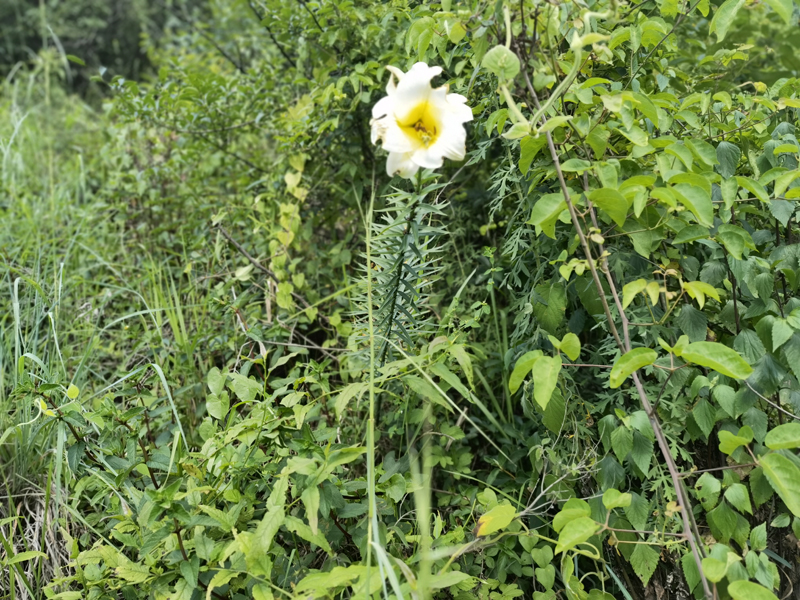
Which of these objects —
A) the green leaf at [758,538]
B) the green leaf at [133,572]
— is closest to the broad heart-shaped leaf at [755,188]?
the green leaf at [758,538]

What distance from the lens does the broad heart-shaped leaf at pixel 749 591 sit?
89cm

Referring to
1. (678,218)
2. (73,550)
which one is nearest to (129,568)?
(73,550)

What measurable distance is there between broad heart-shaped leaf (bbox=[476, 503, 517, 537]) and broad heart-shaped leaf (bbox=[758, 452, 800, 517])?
443mm

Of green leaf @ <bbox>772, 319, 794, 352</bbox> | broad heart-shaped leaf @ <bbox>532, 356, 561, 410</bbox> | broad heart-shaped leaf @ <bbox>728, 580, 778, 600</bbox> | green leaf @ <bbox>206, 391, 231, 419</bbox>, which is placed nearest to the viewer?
broad heart-shaped leaf @ <bbox>728, 580, 778, 600</bbox>

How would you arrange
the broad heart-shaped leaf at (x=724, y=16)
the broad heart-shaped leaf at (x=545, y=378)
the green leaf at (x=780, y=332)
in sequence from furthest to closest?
the broad heart-shaped leaf at (x=724, y=16) → the green leaf at (x=780, y=332) → the broad heart-shaped leaf at (x=545, y=378)

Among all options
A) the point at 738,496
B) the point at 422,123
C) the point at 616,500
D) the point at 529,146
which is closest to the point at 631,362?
the point at 616,500

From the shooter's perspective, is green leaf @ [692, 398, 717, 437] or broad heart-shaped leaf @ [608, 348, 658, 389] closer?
broad heart-shaped leaf @ [608, 348, 658, 389]

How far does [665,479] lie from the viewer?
4.04ft

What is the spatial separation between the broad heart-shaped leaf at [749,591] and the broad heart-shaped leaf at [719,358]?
0.33 metres

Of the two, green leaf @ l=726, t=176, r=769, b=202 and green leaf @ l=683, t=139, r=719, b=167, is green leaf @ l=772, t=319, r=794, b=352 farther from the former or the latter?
green leaf @ l=683, t=139, r=719, b=167

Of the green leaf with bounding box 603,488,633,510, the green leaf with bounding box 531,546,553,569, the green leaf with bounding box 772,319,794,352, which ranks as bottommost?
the green leaf with bounding box 531,546,553,569

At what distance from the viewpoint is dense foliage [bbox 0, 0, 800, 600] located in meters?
1.08

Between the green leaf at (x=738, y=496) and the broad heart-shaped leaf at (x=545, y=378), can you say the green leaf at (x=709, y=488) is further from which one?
the broad heart-shaped leaf at (x=545, y=378)

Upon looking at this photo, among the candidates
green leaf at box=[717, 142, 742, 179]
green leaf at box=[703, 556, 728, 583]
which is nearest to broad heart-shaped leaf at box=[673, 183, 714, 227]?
green leaf at box=[717, 142, 742, 179]
